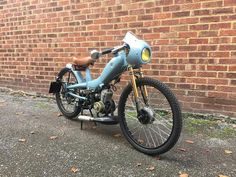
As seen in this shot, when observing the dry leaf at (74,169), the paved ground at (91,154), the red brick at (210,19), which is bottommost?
the dry leaf at (74,169)

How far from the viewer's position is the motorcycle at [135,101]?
311cm

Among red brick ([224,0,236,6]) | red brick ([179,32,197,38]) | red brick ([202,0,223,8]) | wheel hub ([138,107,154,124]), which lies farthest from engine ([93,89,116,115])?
red brick ([224,0,236,6])

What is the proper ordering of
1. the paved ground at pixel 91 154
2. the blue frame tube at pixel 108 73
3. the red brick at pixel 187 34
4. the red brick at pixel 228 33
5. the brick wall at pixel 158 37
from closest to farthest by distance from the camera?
1. the paved ground at pixel 91 154
2. the blue frame tube at pixel 108 73
3. the red brick at pixel 228 33
4. the brick wall at pixel 158 37
5. the red brick at pixel 187 34

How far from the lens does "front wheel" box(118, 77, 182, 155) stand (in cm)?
300

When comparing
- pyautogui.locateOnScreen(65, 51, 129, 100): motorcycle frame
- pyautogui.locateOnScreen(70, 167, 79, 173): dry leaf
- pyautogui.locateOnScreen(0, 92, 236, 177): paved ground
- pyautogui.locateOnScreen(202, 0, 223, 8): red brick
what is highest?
pyautogui.locateOnScreen(202, 0, 223, 8): red brick

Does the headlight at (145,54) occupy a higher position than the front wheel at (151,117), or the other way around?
the headlight at (145,54)

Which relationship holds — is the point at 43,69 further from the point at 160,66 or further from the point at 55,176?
the point at 55,176

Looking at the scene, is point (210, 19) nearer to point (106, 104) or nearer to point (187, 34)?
point (187, 34)

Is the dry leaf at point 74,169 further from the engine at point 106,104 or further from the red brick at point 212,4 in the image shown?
the red brick at point 212,4

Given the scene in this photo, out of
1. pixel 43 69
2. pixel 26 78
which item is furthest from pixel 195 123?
pixel 26 78

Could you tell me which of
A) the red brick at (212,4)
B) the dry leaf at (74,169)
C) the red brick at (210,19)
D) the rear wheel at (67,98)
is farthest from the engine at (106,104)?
the red brick at (212,4)

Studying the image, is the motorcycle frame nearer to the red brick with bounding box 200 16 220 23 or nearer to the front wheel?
the front wheel

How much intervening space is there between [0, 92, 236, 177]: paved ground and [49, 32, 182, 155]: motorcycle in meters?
0.19

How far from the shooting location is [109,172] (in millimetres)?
2852
